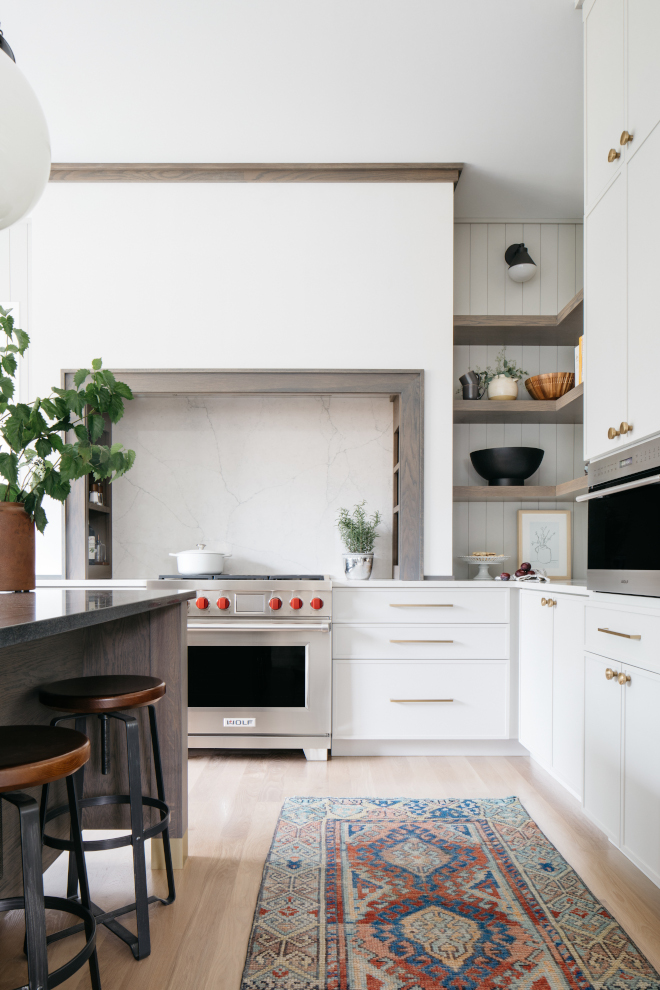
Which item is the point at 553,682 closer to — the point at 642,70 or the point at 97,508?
the point at 642,70

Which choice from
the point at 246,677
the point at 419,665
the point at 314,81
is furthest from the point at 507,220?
the point at 246,677

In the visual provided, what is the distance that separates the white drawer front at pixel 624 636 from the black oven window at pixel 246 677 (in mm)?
1393

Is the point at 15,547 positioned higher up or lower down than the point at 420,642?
higher up

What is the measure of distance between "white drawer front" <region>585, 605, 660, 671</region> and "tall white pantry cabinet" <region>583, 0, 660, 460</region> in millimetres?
519

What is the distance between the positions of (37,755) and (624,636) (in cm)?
157

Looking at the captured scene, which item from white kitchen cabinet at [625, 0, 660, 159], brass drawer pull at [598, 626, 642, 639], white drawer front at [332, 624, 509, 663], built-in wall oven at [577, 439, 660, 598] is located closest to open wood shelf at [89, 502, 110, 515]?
white drawer front at [332, 624, 509, 663]

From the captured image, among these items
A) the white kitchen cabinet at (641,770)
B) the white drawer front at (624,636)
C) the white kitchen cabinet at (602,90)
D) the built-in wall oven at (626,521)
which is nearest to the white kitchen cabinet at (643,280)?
the built-in wall oven at (626,521)

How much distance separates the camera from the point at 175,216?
345 cm

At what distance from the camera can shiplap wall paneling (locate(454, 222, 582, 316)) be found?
387 centimetres

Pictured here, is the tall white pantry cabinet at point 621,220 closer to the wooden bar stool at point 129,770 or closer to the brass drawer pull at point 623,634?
the brass drawer pull at point 623,634

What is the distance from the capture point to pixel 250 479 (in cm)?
386

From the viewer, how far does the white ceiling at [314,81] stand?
250 centimetres

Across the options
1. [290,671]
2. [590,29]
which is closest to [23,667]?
[290,671]

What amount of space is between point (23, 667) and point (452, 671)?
2.02 m
